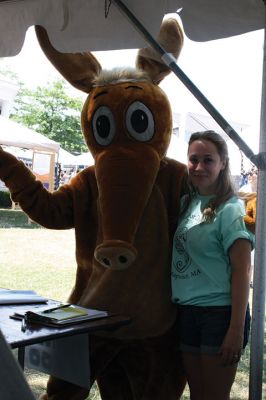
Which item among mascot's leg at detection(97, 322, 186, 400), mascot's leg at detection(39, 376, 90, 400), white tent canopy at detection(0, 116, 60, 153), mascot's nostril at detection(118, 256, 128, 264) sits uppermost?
white tent canopy at detection(0, 116, 60, 153)

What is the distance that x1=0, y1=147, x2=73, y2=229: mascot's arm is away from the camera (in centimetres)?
250

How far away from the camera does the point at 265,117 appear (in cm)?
198

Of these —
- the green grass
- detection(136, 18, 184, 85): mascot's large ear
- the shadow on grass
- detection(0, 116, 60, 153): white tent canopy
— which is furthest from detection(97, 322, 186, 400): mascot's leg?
detection(0, 116, 60, 153): white tent canopy

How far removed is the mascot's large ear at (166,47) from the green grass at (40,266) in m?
2.12

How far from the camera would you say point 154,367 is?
2422 millimetres

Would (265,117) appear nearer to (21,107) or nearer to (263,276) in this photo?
(263,276)

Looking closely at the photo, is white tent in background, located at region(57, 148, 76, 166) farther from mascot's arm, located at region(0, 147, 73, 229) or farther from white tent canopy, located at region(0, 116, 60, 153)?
mascot's arm, located at region(0, 147, 73, 229)

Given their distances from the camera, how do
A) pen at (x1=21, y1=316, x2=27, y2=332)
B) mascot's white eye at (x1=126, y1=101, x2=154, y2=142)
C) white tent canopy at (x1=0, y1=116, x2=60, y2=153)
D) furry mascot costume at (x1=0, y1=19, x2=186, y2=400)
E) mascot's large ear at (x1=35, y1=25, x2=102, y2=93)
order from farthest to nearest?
white tent canopy at (x1=0, y1=116, x2=60, y2=153)
mascot's large ear at (x1=35, y1=25, x2=102, y2=93)
mascot's white eye at (x1=126, y1=101, x2=154, y2=142)
furry mascot costume at (x1=0, y1=19, x2=186, y2=400)
pen at (x1=21, y1=316, x2=27, y2=332)

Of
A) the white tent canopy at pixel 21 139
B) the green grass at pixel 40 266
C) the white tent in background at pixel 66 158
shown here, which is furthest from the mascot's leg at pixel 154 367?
the white tent in background at pixel 66 158

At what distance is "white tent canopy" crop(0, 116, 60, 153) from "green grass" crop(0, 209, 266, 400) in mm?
2059

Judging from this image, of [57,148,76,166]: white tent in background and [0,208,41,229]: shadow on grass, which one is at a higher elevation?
[57,148,76,166]: white tent in background

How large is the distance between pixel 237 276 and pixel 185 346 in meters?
0.41

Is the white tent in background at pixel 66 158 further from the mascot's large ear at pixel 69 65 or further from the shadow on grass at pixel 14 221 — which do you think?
the mascot's large ear at pixel 69 65

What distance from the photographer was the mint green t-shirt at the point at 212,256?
205 cm
